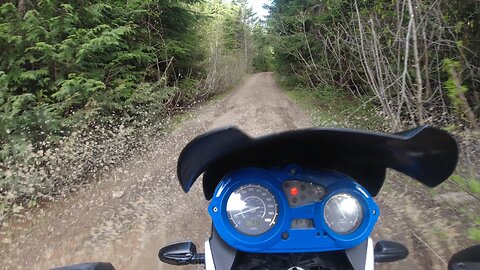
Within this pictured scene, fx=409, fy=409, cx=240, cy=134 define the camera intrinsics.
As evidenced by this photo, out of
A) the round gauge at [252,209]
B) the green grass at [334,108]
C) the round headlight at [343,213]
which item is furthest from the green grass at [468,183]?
the green grass at [334,108]

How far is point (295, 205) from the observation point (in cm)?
A: 156

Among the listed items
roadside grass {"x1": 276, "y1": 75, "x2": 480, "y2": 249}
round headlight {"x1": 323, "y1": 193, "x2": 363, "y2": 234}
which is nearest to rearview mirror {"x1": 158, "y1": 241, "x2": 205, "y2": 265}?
round headlight {"x1": 323, "y1": 193, "x2": 363, "y2": 234}

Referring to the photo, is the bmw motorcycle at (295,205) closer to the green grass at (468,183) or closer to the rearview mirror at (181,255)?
the rearview mirror at (181,255)

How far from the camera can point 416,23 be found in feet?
21.6

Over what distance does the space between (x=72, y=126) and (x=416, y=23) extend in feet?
21.0

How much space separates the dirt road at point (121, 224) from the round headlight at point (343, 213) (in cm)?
252

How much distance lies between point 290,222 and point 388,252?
564 millimetres

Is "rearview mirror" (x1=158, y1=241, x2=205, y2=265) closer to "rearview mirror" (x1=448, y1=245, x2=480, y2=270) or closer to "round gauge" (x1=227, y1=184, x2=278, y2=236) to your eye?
"round gauge" (x1=227, y1=184, x2=278, y2=236)

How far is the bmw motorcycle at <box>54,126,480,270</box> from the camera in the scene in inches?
59.4

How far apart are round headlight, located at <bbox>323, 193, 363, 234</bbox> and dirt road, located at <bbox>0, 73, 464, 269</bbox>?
252cm

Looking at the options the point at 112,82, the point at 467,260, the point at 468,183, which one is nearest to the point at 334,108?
the point at 112,82

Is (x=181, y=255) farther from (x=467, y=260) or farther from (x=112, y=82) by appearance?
(x=112, y=82)

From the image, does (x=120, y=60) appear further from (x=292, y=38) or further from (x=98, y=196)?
(x=292, y=38)

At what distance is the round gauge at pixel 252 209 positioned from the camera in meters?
1.55
